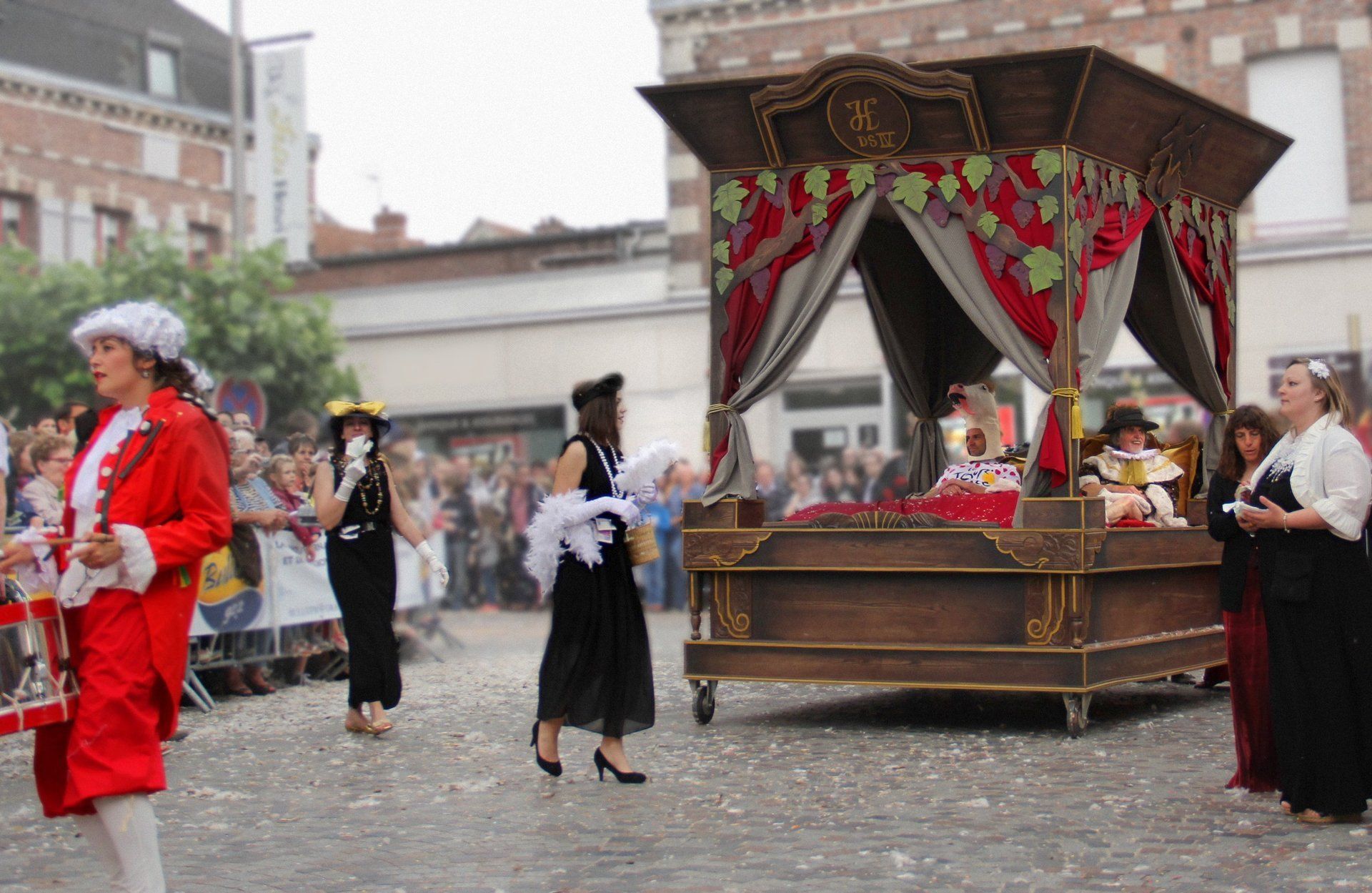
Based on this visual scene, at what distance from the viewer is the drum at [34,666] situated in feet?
16.9

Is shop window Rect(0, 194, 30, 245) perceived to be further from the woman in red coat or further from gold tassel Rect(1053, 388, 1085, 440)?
the woman in red coat

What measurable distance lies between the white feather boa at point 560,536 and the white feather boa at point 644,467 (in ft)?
0.66

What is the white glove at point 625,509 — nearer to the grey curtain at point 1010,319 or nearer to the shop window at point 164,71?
the grey curtain at point 1010,319

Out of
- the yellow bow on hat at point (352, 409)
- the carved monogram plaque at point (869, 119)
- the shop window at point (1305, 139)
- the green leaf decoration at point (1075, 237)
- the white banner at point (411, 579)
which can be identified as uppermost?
the shop window at point (1305, 139)


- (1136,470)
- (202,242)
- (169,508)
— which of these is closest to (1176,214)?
(1136,470)

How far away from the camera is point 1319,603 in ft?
23.4

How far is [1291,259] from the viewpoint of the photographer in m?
23.2

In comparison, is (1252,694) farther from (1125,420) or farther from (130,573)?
(130,573)

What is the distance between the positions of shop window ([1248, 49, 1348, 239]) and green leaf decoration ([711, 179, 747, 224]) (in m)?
14.8

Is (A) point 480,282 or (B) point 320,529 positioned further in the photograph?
(A) point 480,282

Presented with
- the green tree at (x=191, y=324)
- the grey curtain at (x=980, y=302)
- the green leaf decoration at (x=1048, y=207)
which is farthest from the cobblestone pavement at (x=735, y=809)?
the green tree at (x=191, y=324)

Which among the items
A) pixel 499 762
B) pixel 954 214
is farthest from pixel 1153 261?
pixel 499 762

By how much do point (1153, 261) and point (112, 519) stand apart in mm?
8506

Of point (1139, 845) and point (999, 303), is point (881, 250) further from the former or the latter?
point (1139, 845)
